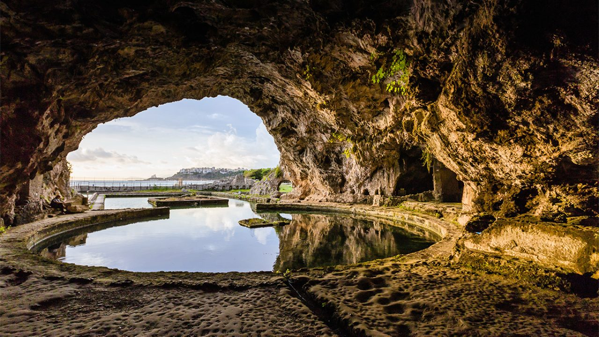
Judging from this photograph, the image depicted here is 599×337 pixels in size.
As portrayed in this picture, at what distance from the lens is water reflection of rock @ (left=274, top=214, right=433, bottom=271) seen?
7326mm

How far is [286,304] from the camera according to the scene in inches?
120

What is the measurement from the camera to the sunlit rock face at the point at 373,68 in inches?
137

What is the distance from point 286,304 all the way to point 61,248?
345 inches

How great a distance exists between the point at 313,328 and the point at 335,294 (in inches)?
34.3

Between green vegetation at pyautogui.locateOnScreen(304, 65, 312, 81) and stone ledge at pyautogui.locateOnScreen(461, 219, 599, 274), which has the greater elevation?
green vegetation at pyautogui.locateOnScreen(304, 65, 312, 81)

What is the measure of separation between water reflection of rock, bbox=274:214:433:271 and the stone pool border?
110cm

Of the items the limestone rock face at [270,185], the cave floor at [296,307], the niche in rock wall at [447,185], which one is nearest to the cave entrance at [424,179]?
the niche in rock wall at [447,185]

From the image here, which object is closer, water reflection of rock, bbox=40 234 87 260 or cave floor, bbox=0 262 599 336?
cave floor, bbox=0 262 599 336

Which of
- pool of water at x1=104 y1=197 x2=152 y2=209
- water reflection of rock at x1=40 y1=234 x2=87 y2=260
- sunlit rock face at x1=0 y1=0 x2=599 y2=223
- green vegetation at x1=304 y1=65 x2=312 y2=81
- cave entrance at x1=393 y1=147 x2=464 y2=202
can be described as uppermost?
green vegetation at x1=304 y1=65 x2=312 y2=81

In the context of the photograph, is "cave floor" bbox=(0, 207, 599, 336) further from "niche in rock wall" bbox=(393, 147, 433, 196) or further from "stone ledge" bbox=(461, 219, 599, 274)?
"niche in rock wall" bbox=(393, 147, 433, 196)

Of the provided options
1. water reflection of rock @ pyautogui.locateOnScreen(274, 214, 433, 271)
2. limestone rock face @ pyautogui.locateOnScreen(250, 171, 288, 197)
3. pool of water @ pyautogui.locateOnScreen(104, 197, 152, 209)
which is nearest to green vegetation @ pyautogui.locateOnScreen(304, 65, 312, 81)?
water reflection of rock @ pyautogui.locateOnScreen(274, 214, 433, 271)

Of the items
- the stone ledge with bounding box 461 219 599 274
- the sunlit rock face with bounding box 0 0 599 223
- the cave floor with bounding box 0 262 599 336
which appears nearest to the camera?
the cave floor with bounding box 0 262 599 336

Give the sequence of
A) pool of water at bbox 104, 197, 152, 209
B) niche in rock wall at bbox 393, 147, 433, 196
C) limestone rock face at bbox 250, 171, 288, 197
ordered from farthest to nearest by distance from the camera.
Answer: limestone rock face at bbox 250, 171, 288, 197 → pool of water at bbox 104, 197, 152, 209 → niche in rock wall at bbox 393, 147, 433, 196

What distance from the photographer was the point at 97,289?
354 centimetres
